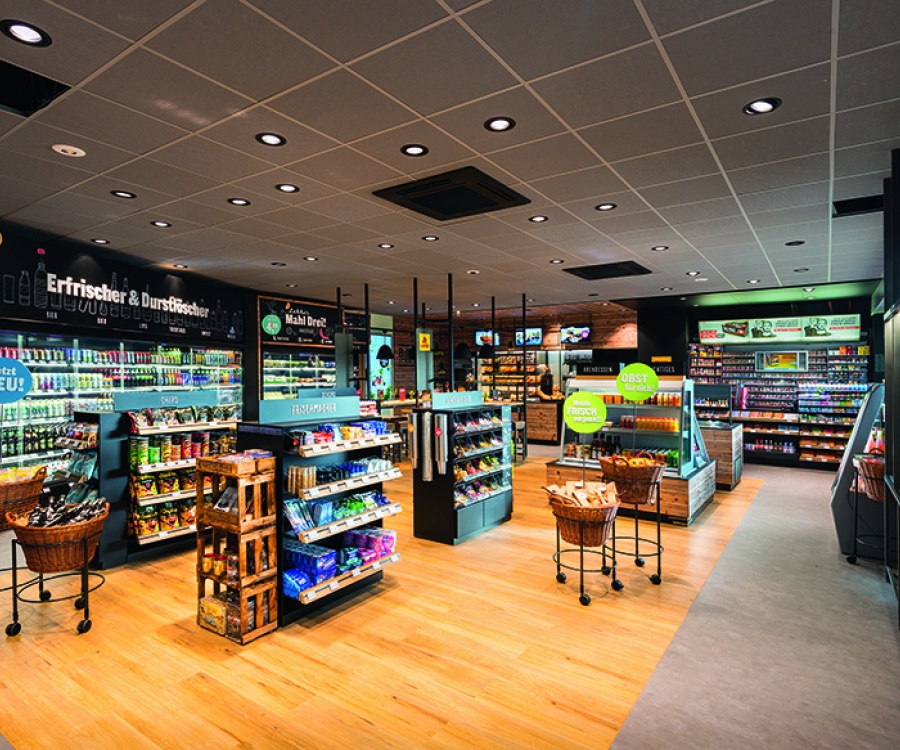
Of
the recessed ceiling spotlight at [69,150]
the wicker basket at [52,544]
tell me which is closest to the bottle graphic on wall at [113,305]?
the recessed ceiling spotlight at [69,150]

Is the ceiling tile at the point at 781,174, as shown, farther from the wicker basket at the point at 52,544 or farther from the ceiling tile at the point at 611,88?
the wicker basket at the point at 52,544

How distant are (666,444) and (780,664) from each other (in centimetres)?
381

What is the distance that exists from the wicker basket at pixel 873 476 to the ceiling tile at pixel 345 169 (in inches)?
186

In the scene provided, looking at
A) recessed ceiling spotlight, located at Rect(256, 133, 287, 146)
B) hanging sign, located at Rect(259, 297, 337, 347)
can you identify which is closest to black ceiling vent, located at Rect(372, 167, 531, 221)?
recessed ceiling spotlight, located at Rect(256, 133, 287, 146)

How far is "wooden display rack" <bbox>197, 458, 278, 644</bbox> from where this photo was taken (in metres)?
3.65

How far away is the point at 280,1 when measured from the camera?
2.33 m

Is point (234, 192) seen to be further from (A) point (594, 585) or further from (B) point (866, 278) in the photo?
(B) point (866, 278)

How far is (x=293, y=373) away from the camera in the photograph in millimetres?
10789

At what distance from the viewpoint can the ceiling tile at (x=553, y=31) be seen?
2387 millimetres

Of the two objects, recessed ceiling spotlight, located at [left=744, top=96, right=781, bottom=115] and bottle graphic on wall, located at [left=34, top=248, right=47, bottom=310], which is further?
bottle graphic on wall, located at [left=34, top=248, right=47, bottom=310]

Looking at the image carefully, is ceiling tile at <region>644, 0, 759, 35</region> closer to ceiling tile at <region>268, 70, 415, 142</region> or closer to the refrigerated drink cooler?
ceiling tile at <region>268, 70, 415, 142</region>

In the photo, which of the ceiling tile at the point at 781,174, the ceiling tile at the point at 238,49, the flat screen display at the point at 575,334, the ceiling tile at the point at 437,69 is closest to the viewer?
the ceiling tile at the point at 238,49

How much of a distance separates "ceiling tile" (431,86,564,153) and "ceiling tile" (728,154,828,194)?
73.4 inches

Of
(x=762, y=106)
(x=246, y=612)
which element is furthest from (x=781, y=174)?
(x=246, y=612)
